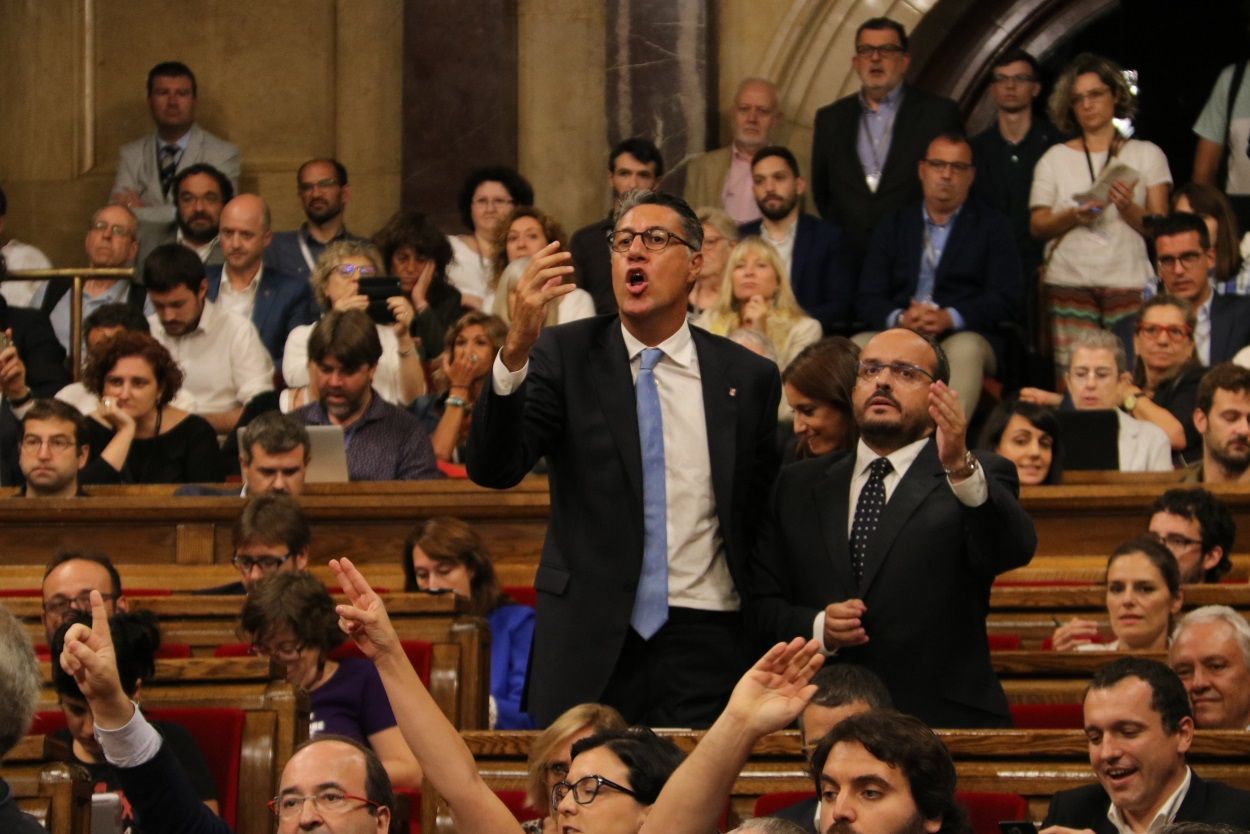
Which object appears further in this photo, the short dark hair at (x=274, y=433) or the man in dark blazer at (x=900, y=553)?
the short dark hair at (x=274, y=433)

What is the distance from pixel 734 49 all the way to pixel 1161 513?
14.1 ft

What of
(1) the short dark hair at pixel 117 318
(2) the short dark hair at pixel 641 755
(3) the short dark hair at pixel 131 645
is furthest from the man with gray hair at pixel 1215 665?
(1) the short dark hair at pixel 117 318

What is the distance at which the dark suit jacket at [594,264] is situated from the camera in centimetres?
805

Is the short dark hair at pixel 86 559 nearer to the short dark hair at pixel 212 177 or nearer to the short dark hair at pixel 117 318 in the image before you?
the short dark hair at pixel 117 318

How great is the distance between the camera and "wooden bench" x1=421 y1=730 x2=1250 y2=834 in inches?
156

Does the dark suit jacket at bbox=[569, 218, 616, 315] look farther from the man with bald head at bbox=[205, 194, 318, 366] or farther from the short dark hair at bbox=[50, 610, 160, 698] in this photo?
the short dark hair at bbox=[50, 610, 160, 698]

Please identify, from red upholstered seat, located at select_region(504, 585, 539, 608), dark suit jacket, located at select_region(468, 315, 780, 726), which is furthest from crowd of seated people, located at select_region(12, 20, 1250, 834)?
red upholstered seat, located at select_region(504, 585, 539, 608)

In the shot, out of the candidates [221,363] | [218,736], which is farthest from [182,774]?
[221,363]

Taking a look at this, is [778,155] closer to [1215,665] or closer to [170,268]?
[170,268]

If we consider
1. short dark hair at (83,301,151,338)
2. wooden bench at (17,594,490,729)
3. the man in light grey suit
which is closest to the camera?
wooden bench at (17,594,490,729)

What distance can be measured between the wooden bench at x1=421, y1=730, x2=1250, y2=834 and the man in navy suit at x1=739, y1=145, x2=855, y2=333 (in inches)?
161

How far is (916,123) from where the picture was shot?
8398 millimetres

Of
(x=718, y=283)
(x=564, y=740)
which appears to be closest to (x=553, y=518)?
(x=564, y=740)

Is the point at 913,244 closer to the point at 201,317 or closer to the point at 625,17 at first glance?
the point at 625,17
